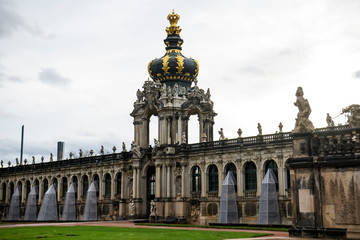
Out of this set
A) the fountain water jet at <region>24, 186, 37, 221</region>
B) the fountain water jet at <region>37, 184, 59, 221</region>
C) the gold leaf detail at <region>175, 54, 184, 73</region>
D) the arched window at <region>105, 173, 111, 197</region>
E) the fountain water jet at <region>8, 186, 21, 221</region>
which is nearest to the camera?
the gold leaf detail at <region>175, 54, 184, 73</region>

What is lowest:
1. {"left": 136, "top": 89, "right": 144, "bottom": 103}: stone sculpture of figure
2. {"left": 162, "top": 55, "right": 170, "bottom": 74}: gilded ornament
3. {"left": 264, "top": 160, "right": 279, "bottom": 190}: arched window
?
{"left": 264, "top": 160, "right": 279, "bottom": 190}: arched window

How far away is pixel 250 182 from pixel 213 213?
Result: 18.5ft

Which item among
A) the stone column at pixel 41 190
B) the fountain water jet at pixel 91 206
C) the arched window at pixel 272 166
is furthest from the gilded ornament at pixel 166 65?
the stone column at pixel 41 190

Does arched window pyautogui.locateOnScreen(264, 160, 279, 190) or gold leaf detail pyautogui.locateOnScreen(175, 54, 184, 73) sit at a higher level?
gold leaf detail pyautogui.locateOnScreen(175, 54, 184, 73)

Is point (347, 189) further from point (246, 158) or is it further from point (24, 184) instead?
point (24, 184)

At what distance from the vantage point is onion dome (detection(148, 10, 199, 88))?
6806cm

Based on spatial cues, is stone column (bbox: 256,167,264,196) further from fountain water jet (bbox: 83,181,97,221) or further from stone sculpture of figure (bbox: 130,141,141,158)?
fountain water jet (bbox: 83,181,97,221)

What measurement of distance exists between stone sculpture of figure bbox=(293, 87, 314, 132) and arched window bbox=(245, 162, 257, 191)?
2598 centimetres

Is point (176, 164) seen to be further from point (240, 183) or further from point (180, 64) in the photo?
point (180, 64)

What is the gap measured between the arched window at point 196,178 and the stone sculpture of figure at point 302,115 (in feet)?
104

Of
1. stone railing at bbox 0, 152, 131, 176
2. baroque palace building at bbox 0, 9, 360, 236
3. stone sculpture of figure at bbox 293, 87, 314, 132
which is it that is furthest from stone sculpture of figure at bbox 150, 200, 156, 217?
stone sculpture of figure at bbox 293, 87, 314, 132

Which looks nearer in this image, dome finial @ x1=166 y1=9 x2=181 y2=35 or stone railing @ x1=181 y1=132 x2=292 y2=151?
stone railing @ x1=181 y1=132 x2=292 y2=151

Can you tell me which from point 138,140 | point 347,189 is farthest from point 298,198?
point 138,140

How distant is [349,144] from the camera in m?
28.2
